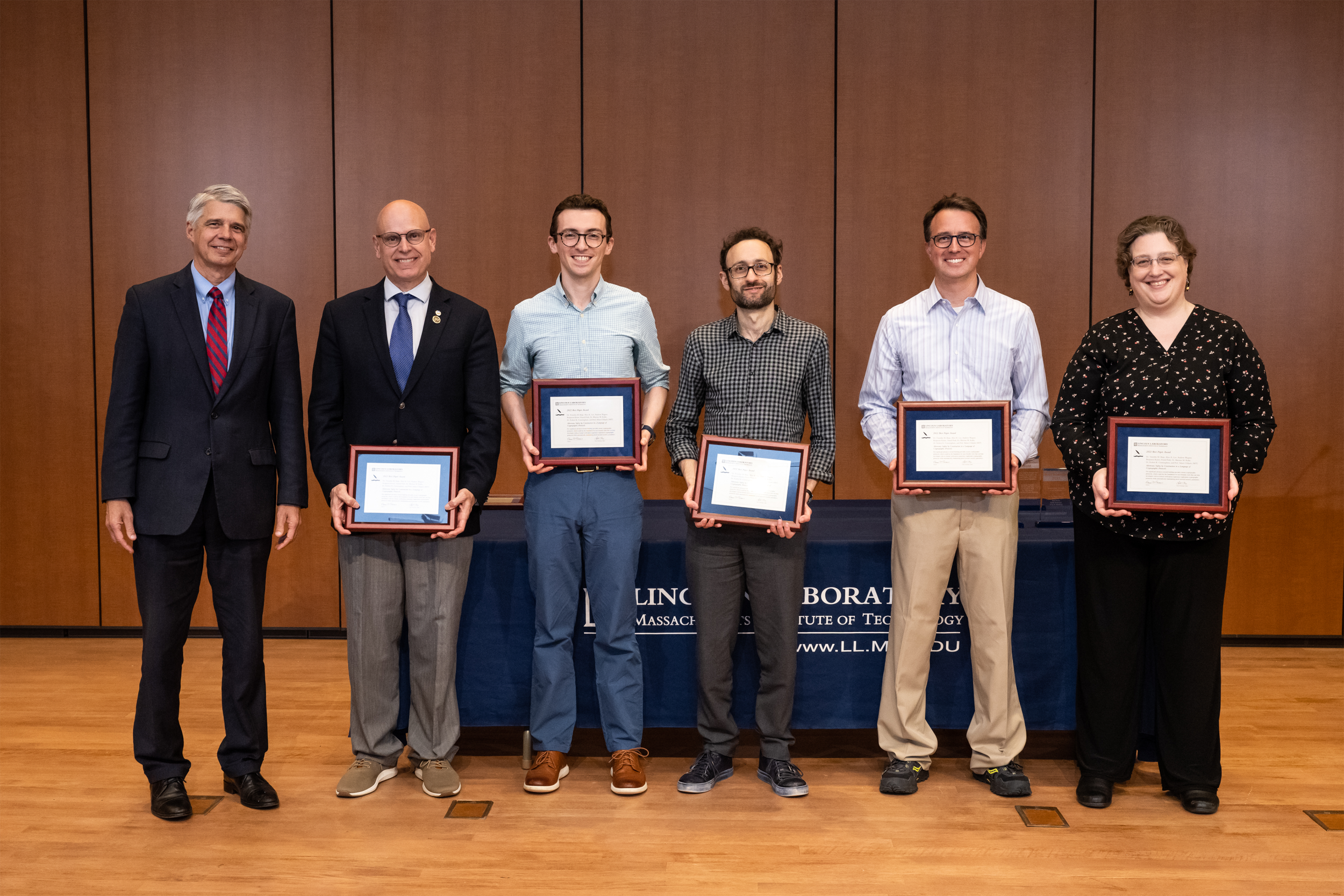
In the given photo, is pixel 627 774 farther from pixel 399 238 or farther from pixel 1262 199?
pixel 1262 199

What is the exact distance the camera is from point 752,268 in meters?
2.78

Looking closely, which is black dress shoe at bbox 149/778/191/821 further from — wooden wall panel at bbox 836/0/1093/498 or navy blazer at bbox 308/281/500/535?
wooden wall panel at bbox 836/0/1093/498

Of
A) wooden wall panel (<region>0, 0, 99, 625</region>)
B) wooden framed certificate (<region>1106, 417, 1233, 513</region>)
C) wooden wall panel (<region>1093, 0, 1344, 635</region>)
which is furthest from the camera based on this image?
wooden wall panel (<region>0, 0, 99, 625</region>)

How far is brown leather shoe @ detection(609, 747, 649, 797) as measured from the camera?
2.86 metres

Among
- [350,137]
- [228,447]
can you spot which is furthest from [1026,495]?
[350,137]

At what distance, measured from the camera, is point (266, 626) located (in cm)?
495

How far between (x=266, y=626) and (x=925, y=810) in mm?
3596

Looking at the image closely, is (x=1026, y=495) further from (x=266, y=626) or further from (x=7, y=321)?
(x=7, y=321)

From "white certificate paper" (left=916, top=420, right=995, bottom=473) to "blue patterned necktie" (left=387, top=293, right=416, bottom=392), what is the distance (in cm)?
150

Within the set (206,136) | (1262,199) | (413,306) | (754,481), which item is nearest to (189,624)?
(413,306)

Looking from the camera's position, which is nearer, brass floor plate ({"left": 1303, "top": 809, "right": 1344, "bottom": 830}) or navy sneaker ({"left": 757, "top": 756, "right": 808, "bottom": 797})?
brass floor plate ({"left": 1303, "top": 809, "right": 1344, "bottom": 830})

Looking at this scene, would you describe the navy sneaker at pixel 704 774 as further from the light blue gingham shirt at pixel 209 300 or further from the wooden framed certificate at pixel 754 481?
the light blue gingham shirt at pixel 209 300

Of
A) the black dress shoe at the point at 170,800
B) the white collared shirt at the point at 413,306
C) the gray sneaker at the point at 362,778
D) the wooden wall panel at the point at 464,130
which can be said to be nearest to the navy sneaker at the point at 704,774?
the gray sneaker at the point at 362,778

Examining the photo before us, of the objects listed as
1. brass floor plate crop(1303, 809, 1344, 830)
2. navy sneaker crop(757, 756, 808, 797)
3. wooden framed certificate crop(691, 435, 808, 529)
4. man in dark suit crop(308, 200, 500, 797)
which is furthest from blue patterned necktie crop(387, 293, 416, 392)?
brass floor plate crop(1303, 809, 1344, 830)
